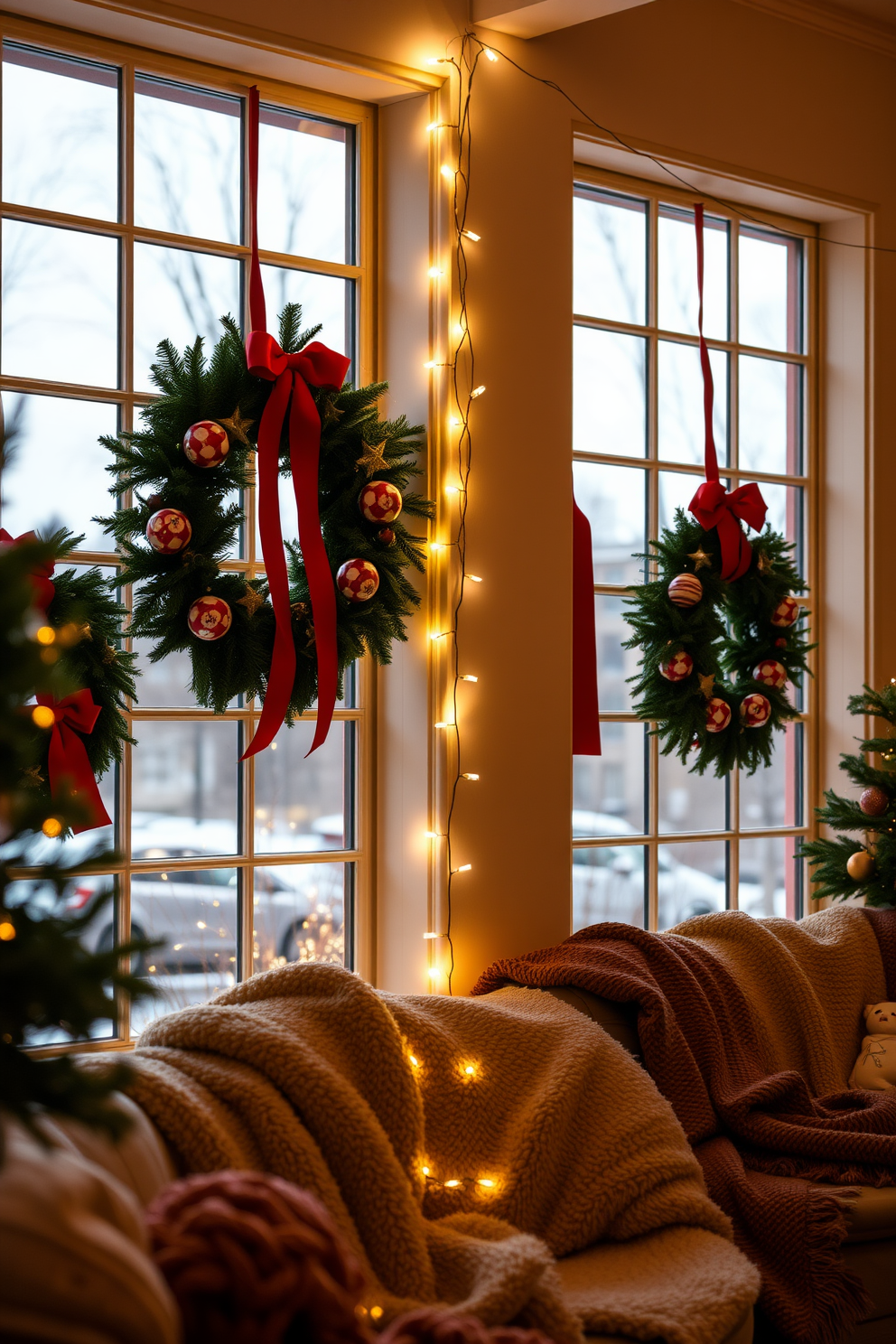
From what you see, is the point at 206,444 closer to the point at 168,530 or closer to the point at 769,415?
the point at 168,530

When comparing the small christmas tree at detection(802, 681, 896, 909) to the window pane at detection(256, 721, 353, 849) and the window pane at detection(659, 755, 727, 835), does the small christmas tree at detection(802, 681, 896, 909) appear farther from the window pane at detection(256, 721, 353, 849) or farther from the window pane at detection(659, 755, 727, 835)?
the window pane at detection(256, 721, 353, 849)

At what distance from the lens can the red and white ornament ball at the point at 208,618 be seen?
217 cm

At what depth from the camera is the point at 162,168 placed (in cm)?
246

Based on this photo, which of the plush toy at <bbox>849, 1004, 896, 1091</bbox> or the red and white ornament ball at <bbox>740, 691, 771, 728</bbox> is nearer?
the plush toy at <bbox>849, 1004, 896, 1091</bbox>

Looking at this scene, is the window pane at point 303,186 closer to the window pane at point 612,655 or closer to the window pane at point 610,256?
the window pane at point 610,256

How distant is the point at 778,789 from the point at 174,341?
6.51 feet

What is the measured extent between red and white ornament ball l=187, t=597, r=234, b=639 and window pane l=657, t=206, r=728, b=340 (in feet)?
5.24

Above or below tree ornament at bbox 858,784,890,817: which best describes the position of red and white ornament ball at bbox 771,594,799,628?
above

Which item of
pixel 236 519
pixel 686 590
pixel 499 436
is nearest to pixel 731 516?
pixel 686 590

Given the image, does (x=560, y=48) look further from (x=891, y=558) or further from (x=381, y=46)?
(x=891, y=558)

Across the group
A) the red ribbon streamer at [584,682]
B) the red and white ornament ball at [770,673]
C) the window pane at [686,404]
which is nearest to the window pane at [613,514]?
the window pane at [686,404]

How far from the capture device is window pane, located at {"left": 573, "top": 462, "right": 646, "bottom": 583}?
3.06 m

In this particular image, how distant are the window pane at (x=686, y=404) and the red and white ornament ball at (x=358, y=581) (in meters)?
1.21

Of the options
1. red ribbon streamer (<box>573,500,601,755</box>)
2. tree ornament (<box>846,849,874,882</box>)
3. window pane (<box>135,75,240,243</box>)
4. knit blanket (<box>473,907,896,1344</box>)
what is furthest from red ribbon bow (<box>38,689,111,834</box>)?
tree ornament (<box>846,849,874,882</box>)
